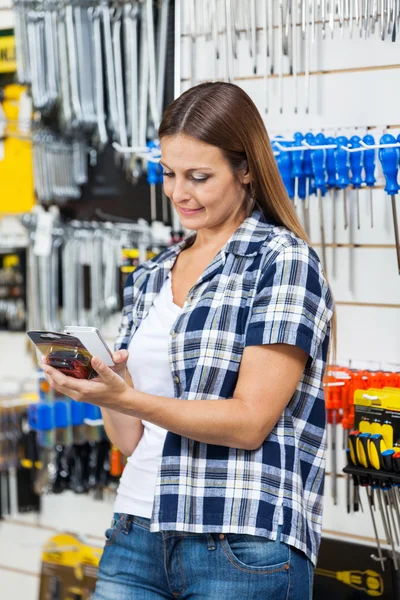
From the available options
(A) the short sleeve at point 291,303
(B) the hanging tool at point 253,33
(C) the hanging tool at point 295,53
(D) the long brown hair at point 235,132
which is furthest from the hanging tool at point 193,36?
(A) the short sleeve at point 291,303

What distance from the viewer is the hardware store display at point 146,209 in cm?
223

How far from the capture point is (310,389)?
1.61 m

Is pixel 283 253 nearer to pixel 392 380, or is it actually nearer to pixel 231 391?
pixel 231 391

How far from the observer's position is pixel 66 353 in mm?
1453

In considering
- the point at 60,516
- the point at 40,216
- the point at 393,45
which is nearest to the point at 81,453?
the point at 60,516

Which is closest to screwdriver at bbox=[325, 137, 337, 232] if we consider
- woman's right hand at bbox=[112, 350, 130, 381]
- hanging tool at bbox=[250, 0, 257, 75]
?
hanging tool at bbox=[250, 0, 257, 75]

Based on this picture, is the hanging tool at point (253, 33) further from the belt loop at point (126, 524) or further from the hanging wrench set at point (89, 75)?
the belt loop at point (126, 524)

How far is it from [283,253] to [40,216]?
171cm

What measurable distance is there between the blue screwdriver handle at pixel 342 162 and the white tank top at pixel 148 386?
667 millimetres

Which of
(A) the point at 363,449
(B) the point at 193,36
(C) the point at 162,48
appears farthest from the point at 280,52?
(A) the point at 363,449

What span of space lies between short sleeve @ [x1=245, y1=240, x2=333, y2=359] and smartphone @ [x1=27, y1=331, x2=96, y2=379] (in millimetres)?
306

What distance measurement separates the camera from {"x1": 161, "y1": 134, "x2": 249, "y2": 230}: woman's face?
162 cm

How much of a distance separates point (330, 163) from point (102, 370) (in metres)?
1.04

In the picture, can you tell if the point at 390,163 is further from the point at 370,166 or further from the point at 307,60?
A: the point at 307,60
